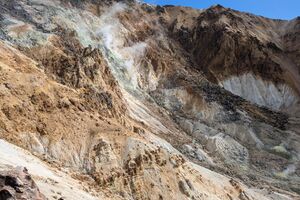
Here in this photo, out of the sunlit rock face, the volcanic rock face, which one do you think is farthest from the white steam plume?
the sunlit rock face

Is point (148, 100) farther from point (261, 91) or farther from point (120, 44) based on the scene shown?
point (261, 91)

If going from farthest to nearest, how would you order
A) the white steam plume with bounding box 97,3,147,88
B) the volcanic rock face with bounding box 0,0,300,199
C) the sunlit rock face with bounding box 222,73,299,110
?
the sunlit rock face with bounding box 222,73,299,110 < the white steam plume with bounding box 97,3,147,88 < the volcanic rock face with bounding box 0,0,300,199

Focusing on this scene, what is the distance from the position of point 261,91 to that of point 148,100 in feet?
80.1

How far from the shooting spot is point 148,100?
186ft

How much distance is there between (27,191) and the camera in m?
12.8

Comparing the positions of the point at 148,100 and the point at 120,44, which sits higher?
the point at 120,44

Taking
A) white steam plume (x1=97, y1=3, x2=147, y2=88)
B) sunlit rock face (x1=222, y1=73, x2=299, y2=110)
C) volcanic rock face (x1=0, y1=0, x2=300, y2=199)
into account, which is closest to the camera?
volcanic rock face (x1=0, y1=0, x2=300, y2=199)

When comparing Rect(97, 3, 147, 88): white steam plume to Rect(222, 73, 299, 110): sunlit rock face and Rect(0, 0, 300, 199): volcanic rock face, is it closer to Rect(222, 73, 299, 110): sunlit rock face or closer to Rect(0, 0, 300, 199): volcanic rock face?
Rect(0, 0, 300, 199): volcanic rock face

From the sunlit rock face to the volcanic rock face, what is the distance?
0.20 m

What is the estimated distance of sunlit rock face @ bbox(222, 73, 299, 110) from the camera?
7275 cm

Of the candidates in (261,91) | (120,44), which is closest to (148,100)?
(120,44)

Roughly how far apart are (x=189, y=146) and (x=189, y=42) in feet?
126

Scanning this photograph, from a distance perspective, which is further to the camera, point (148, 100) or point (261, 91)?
point (261, 91)

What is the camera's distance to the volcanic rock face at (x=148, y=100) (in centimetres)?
2650
